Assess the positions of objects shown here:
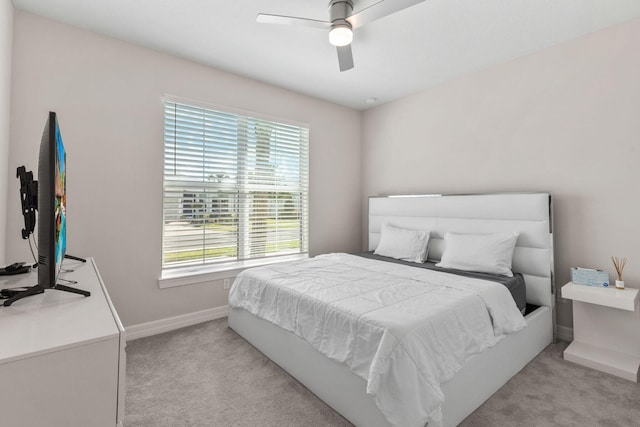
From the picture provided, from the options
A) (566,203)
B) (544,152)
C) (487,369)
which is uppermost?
(544,152)

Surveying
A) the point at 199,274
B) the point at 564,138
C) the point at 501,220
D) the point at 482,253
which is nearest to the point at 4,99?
the point at 199,274

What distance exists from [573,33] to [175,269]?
168 inches

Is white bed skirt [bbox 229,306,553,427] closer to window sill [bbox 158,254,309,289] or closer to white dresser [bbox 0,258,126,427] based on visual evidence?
window sill [bbox 158,254,309,289]

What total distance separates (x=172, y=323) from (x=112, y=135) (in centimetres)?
184

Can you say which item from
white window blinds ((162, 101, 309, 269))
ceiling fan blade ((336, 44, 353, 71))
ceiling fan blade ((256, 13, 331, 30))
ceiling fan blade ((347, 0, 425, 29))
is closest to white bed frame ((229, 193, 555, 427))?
white window blinds ((162, 101, 309, 269))

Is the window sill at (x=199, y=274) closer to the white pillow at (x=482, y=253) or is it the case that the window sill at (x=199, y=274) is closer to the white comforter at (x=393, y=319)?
the white comforter at (x=393, y=319)

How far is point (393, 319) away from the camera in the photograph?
5.24 feet

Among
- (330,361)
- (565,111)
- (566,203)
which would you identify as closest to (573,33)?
(565,111)

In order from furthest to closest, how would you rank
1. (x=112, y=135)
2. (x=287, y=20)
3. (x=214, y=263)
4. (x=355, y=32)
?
1. (x=214, y=263)
2. (x=112, y=135)
3. (x=355, y=32)
4. (x=287, y=20)

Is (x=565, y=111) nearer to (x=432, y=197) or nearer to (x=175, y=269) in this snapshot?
(x=432, y=197)

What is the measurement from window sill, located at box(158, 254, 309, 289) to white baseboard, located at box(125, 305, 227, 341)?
326 mm

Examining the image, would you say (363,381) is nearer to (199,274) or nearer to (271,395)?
(271,395)

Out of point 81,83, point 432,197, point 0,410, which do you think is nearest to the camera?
point 0,410

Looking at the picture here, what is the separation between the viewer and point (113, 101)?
2652 millimetres
